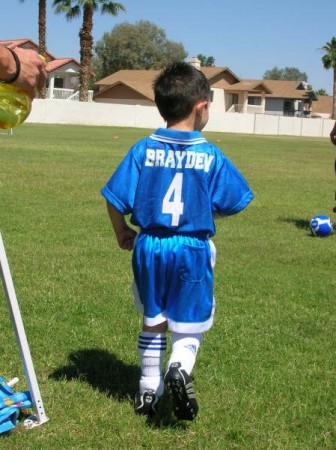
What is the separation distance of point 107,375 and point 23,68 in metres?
2.07

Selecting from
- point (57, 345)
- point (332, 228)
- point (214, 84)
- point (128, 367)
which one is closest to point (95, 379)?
point (128, 367)

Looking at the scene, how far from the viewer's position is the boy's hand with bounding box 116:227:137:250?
3703mm

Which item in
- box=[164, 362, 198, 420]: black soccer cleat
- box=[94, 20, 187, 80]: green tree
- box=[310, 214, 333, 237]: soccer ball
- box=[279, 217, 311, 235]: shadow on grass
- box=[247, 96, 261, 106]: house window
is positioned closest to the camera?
box=[164, 362, 198, 420]: black soccer cleat

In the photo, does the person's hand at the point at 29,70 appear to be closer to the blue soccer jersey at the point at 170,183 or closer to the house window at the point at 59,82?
the blue soccer jersey at the point at 170,183

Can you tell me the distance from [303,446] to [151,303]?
1.02m

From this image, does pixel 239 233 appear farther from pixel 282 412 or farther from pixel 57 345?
pixel 282 412

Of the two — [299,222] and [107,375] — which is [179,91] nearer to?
[107,375]

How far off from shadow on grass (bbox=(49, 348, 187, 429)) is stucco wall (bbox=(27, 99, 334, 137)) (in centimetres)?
3878

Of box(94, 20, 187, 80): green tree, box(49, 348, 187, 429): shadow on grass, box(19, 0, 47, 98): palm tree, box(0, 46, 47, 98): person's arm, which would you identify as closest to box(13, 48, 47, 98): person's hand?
box(0, 46, 47, 98): person's arm

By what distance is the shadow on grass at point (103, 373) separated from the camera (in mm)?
3971

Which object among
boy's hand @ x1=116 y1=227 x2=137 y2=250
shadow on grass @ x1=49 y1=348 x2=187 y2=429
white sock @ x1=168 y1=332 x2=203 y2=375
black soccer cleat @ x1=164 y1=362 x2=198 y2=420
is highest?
boy's hand @ x1=116 y1=227 x2=137 y2=250

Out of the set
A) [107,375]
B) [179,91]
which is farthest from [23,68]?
[107,375]

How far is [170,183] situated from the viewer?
352cm

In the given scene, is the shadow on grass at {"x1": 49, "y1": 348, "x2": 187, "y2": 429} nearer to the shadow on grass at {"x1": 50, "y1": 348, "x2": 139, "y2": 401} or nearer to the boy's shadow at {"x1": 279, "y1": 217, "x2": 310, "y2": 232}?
the shadow on grass at {"x1": 50, "y1": 348, "x2": 139, "y2": 401}
